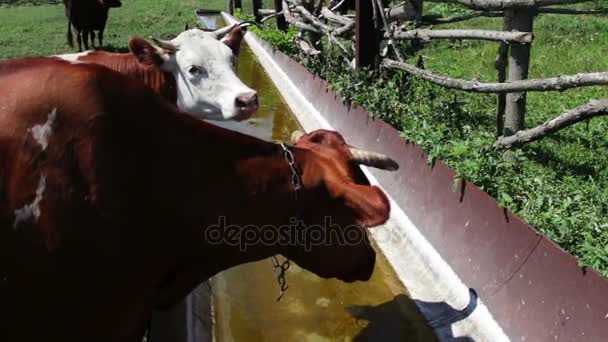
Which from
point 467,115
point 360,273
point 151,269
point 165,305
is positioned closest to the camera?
point 151,269

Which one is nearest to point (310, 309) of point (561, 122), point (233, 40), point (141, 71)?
point (561, 122)

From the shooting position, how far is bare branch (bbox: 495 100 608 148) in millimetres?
4520

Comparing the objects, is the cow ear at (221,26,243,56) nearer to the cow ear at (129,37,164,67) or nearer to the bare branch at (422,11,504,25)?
the cow ear at (129,37,164,67)

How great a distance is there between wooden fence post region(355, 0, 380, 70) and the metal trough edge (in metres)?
2.02

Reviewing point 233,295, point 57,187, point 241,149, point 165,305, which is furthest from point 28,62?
point 233,295

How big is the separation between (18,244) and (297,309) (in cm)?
247

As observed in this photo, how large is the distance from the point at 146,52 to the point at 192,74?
432 millimetres

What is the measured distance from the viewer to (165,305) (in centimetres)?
307

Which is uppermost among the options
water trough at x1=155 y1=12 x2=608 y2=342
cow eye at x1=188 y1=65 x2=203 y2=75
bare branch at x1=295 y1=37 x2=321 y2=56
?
cow eye at x1=188 y1=65 x2=203 y2=75

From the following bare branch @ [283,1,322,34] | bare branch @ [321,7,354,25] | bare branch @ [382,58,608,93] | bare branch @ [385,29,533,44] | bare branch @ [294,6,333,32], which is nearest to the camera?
bare branch @ [382,58,608,93]

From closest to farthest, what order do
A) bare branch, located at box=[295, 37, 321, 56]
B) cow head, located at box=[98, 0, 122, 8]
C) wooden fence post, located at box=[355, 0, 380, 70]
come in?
wooden fence post, located at box=[355, 0, 380, 70] < bare branch, located at box=[295, 37, 321, 56] < cow head, located at box=[98, 0, 122, 8]

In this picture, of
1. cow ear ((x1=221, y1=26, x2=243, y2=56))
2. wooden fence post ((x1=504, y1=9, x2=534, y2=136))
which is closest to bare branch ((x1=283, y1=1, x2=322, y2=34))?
cow ear ((x1=221, y1=26, x2=243, y2=56))

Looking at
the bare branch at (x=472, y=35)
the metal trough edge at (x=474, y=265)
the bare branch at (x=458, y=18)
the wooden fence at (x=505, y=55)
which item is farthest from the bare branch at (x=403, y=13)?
the metal trough edge at (x=474, y=265)

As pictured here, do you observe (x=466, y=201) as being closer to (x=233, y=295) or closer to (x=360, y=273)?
(x=360, y=273)
